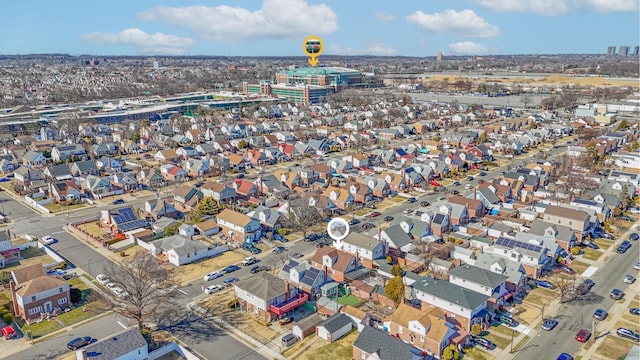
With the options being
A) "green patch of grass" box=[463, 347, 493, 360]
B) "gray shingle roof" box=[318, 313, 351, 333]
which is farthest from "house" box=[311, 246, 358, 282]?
"green patch of grass" box=[463, 347, 493, 360]

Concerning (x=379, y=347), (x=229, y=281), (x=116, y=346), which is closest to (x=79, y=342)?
(x=116, y=346)

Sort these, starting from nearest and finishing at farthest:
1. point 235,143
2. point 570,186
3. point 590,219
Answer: point 590,219, point 570,186, point 235,143

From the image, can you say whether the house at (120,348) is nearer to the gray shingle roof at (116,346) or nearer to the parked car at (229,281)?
the gray shingle roof at (116,346)

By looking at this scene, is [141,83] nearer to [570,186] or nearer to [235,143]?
[235,143]

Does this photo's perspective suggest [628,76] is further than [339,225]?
Yes

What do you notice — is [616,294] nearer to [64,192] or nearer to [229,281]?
[229,281]

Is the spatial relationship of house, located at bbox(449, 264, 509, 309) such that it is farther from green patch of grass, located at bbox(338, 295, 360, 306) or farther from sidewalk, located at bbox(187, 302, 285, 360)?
sidewalk, located at bbox(187, 302, 285, 360)

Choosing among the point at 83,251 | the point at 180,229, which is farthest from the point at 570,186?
the point at 83,251
